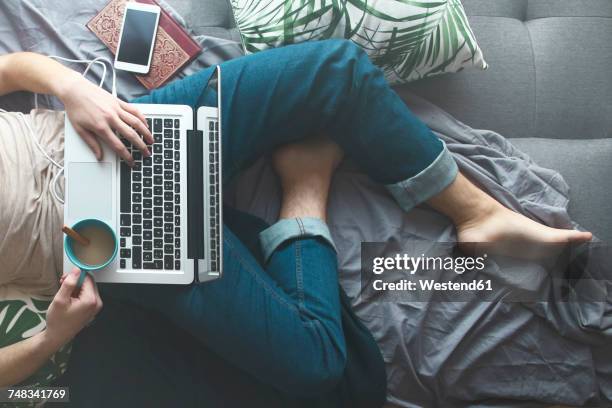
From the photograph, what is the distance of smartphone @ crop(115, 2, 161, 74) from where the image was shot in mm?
1090

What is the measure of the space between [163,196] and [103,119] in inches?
5.9

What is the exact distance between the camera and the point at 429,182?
1.02 meters

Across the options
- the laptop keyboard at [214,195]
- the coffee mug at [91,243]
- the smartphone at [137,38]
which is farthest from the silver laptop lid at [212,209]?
the smartphone at [137,38]

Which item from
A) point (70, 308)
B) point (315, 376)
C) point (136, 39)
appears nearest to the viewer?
point (70, 308)

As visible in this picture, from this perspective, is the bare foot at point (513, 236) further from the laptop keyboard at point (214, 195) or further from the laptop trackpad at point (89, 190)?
the laptop trackpad at point (89, 190)

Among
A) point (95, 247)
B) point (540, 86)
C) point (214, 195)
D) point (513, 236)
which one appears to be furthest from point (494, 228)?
point (95, 247)

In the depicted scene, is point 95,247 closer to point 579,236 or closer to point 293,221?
point 293,221

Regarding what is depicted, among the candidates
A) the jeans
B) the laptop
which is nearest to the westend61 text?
the jeans

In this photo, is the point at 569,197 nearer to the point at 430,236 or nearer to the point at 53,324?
the point at 430,236

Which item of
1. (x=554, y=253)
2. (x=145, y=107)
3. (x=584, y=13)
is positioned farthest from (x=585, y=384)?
(x=145, y=107)

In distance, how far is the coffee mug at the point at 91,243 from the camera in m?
0.85

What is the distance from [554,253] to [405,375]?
0.35 m

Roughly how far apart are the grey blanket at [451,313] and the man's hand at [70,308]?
1.07 ft

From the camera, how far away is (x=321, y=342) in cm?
96
